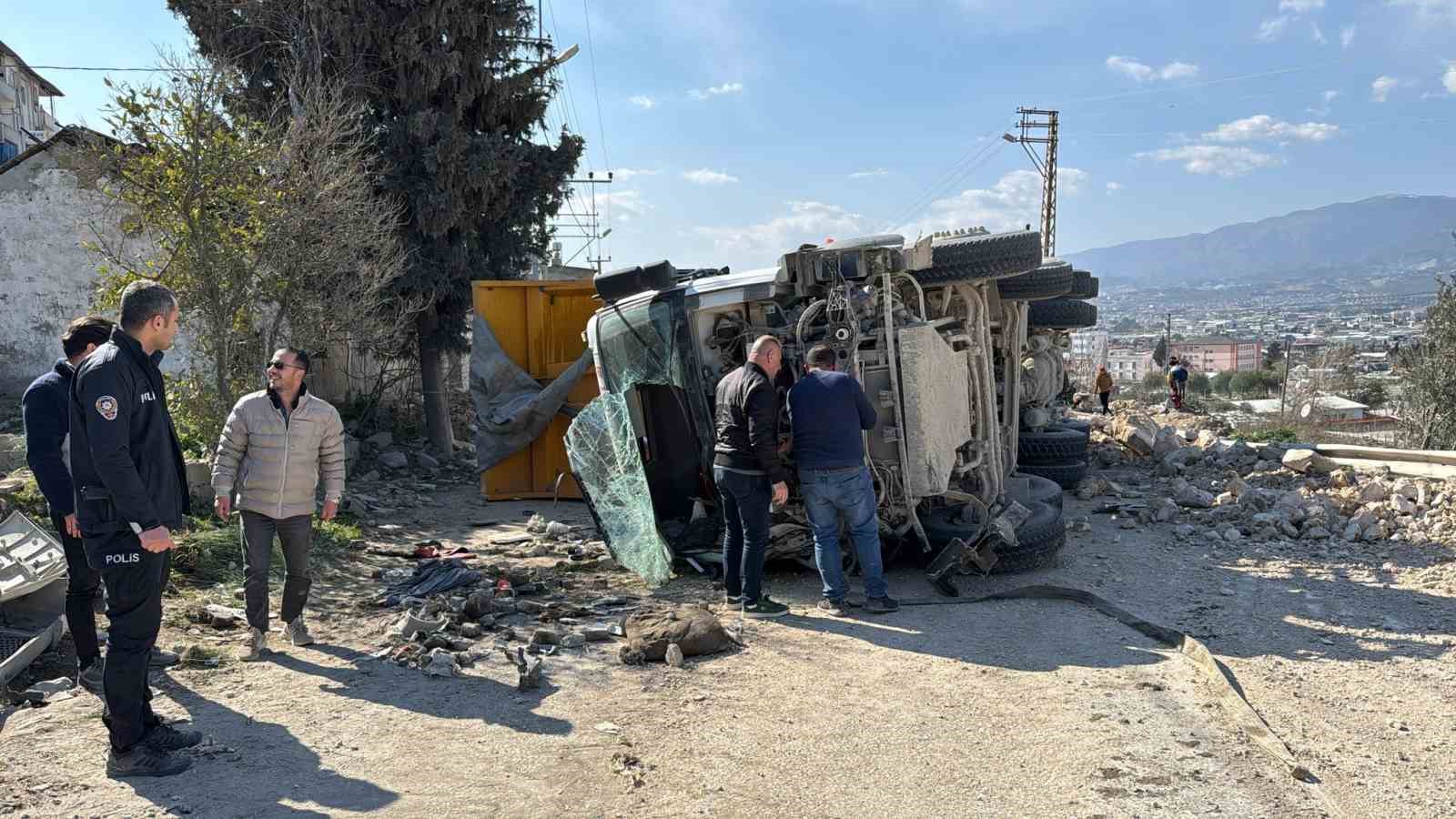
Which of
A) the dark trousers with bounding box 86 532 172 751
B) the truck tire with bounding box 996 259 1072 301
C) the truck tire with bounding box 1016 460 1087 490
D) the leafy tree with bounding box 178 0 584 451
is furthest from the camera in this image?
the leafy tree with bounding box 178 0 584 451

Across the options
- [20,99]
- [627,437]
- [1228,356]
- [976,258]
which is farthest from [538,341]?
[1228,356]

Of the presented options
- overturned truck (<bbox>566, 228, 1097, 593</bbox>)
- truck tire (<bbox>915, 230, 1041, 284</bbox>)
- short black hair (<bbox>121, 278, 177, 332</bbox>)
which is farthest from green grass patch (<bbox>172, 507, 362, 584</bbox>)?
truck tire (<bbox>915, 230, 1041, 284</bbox>)

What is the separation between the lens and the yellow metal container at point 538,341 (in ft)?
35.8

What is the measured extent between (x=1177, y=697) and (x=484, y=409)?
7.89 metres

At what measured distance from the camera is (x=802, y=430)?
19.7 ft

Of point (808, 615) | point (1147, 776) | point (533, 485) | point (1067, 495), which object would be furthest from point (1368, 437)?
point (1147, 776)

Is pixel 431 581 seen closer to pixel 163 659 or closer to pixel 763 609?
pixel 163 659

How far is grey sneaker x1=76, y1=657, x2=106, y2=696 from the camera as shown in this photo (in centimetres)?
458

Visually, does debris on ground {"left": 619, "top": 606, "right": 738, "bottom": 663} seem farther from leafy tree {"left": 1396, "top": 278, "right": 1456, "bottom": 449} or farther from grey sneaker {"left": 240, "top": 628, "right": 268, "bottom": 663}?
leafy tree {"left": 1396, "top": 278, "right": 1456, "bottom": 449}

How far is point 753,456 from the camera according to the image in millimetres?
6016

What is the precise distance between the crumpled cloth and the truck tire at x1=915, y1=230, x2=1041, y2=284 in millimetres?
3684

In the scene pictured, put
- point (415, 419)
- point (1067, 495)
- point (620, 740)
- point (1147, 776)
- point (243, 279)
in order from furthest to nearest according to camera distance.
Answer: point (415, 419)
point (1067, 495)
point (243, 279)
point (620, 740)
point (1147, 776)

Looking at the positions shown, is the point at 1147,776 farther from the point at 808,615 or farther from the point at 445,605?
the point at 445,605

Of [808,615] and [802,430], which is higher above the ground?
[802,430]
